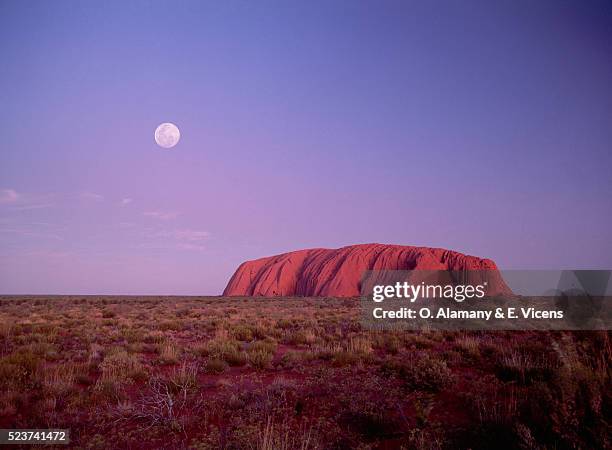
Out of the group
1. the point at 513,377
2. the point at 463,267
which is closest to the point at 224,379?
the point at 513,377

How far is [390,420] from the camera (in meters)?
4.92

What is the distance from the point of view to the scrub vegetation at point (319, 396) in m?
4.09

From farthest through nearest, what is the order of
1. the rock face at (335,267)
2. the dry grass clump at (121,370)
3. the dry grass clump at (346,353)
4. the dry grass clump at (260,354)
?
the rock face at (335,267)
the dry grass clump at (346,353)
the dry grass clump at (260,354)
the dry grass clump at (121,370)

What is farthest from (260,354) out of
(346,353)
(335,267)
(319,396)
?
(335,267)

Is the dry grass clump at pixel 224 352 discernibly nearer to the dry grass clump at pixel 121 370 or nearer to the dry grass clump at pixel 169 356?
the dry grass clump at pixel 169 356

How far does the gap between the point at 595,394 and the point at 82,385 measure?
8140 mm

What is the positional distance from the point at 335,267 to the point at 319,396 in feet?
233

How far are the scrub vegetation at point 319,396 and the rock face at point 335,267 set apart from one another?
55.7 meters

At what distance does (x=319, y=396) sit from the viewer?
6172mm

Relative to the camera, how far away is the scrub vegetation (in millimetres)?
4090

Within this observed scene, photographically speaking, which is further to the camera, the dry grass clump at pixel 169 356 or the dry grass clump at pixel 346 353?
the dry grass clump at pixel 169 356

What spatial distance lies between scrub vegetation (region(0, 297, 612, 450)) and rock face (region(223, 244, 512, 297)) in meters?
55.7

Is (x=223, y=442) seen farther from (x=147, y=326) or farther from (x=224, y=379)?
(x=147, y=326)

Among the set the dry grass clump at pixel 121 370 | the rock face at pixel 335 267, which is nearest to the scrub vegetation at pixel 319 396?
the dry grass clump at pixel 121 370
